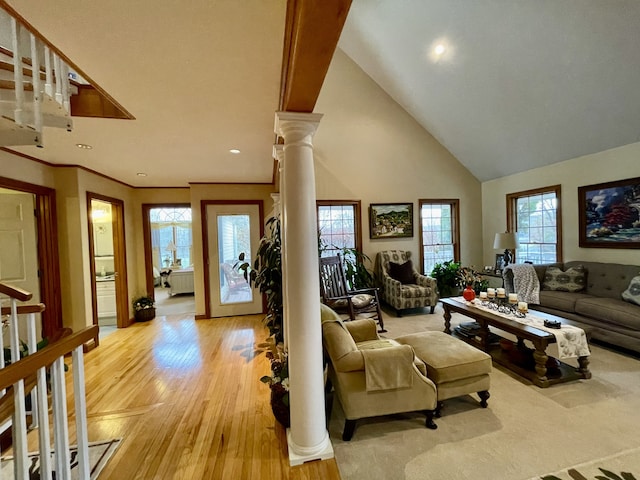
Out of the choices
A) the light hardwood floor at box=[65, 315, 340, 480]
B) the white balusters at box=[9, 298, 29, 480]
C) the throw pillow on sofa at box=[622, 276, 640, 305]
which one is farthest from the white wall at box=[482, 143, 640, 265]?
the white balusters at box=[9, 298, 29, 480]

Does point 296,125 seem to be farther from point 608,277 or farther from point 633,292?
point 608,277

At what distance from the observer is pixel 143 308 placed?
15.3ft

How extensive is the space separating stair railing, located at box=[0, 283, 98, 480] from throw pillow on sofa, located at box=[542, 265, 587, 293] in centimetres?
488

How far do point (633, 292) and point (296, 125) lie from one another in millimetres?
3927

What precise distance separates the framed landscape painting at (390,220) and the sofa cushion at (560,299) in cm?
229

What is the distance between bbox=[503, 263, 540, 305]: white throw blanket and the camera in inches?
151

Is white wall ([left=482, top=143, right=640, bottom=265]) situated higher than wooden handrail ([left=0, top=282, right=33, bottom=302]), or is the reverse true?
white wall ([left=482, top=143, right=640, bottom=265])

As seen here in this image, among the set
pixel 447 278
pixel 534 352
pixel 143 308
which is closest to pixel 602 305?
pixel 534 352

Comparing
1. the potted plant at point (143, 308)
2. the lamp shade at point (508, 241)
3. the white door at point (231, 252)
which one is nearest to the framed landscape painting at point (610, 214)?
the lamp shade at point (508, 241)

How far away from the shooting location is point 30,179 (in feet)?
10.1

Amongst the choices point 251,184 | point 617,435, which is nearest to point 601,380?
point 617,435

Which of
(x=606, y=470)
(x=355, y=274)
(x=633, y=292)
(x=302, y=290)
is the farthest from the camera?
(x=355, y=274)

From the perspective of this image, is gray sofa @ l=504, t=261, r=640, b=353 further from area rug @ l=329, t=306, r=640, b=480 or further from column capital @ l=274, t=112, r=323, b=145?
column capital @ l=274, t=112, r=323, b=145

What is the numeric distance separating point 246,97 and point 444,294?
4876mm
